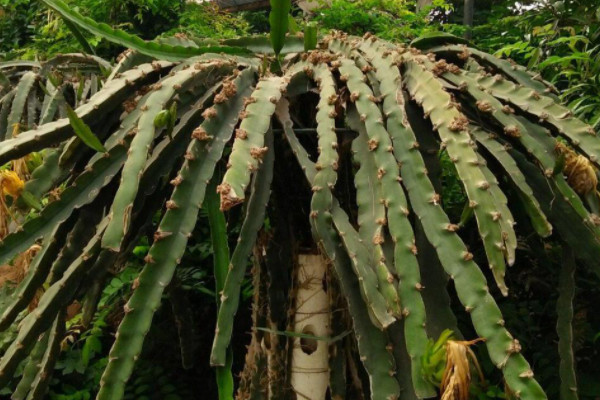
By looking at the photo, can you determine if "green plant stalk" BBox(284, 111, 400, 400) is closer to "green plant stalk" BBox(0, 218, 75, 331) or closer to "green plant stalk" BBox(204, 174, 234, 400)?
"green plant stalk" BBox(204, 174, 234, 400)

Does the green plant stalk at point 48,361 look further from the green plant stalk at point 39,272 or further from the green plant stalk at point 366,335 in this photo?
the green plant stalk at point 366,335

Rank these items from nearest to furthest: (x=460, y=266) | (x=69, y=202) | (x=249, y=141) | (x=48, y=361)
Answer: (x=460, y=266) → (x=249, y=141) → (x=69, y=202) → (x=48, y=361)

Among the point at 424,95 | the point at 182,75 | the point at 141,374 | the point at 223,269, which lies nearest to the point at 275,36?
the point at 182,75

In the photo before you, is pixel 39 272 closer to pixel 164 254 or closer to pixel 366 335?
pixel 164 254

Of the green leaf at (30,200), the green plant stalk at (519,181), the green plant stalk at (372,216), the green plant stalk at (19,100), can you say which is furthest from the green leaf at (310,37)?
the green plant stalk at (19,100)

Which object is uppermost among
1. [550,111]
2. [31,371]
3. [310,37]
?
[310,37]

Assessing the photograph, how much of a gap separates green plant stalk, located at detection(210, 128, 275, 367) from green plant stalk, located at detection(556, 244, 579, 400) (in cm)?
65

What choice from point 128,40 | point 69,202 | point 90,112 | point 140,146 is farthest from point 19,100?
point 140,146

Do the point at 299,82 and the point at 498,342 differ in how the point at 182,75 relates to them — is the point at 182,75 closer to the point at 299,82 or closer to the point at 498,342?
the point at 299,82

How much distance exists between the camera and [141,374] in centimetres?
212

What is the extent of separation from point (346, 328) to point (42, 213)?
72cm

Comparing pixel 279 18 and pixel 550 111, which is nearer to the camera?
pixel 550 111

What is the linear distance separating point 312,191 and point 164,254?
0.30 metres

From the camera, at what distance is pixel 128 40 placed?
56.4 inches
